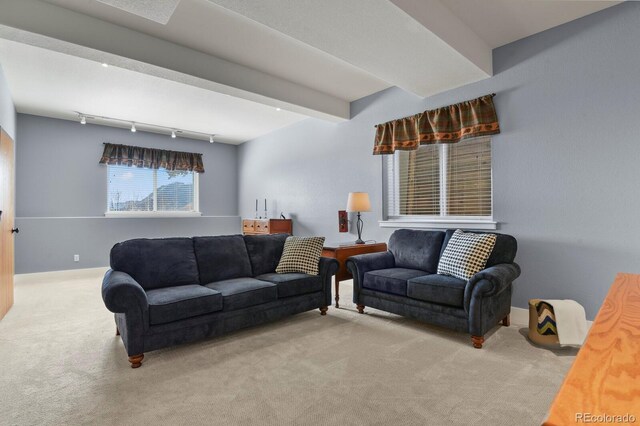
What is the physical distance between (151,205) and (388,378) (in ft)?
20.8

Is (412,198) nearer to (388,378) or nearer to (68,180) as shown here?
(388,378)

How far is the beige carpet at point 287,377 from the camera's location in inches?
69.0

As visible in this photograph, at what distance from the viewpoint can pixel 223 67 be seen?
12.0ft

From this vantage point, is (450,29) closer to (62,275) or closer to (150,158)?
(150,158)

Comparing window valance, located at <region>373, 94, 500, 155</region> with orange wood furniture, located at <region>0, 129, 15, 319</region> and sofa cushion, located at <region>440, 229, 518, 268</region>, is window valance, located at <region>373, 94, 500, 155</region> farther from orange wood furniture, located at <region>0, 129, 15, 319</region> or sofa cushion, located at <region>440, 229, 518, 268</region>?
orange wood furniture, located at <region>0, 129, 15, 319</region>

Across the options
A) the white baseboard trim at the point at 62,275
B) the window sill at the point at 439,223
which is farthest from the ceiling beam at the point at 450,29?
the white baseboard trim at the point at 62,275

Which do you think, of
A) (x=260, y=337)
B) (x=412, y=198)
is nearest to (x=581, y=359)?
(x=260, y=337)

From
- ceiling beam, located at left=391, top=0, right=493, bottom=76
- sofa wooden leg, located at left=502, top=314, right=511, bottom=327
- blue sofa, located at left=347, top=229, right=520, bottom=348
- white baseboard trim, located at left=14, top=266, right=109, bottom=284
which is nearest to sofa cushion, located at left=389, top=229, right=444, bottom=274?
blue sofa, located at left=347, top=229, right=520, bottom=348

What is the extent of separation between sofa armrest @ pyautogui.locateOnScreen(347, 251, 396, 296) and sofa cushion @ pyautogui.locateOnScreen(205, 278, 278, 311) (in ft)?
2.98

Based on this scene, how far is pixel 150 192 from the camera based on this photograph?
6852 millimetres

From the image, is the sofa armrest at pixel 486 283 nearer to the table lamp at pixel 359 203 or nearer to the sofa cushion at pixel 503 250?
the sofa cushion at pixel 503 250

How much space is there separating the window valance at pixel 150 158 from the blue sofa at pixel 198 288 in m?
4.08

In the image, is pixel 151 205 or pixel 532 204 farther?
pixel 151 205

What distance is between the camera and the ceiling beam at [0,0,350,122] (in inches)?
101
